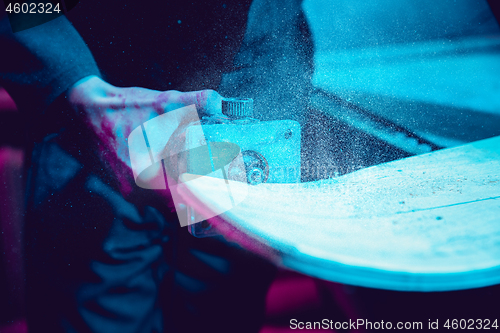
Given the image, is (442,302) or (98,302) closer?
(442,302)

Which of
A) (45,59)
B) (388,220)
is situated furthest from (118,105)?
(388,220)

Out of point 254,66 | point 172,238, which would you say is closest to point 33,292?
point 172,238

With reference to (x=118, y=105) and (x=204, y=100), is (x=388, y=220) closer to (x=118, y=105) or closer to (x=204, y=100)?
(x=204, y=100)

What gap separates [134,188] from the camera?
0.42 meters

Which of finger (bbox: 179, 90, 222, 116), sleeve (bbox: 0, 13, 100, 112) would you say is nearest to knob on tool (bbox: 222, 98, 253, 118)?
finger (bbox: 179, 90, 222, 116)

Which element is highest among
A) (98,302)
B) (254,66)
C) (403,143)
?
(254,66)

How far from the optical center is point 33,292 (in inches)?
17.5

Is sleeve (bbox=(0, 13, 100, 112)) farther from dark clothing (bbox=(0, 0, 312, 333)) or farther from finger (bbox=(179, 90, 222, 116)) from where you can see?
finger (bbox=(179, 90, 222, 116))

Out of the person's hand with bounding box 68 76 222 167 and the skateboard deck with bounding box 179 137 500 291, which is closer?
the skateboard deck with bounding box 179 137 500 291

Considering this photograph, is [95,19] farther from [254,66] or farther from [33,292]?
[33,292]

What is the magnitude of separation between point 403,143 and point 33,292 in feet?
2.18

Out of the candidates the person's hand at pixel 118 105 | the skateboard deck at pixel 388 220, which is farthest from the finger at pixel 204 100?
the skateboard deck at pixel 388 220

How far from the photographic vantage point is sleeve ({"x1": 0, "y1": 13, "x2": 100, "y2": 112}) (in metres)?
0.40

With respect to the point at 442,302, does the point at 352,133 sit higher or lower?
higher
